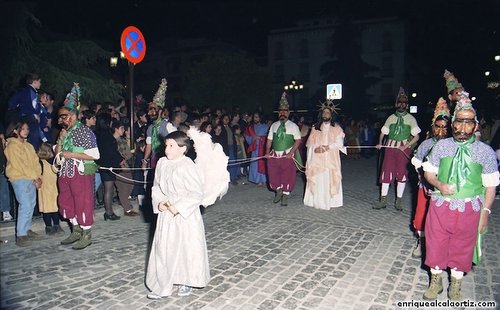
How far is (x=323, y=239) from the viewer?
632 cm

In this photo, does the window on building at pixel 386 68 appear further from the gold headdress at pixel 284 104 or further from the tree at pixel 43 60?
the gold headdress at pixel 284 104

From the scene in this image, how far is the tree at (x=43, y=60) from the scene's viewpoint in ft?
37.6

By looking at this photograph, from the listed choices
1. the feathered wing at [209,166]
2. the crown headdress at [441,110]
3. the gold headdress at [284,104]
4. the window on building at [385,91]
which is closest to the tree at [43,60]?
the gold headdress at [284,104]

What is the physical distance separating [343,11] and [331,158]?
1617 inches

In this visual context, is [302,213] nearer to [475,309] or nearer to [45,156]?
[475,309]

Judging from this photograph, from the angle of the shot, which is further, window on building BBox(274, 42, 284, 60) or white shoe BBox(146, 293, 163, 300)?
window on building BBox(274, 42, 284, 60)

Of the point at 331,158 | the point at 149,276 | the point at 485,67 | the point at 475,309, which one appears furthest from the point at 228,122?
the point at 485,67

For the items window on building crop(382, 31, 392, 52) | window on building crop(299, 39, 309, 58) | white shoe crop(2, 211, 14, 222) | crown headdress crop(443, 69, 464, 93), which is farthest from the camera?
window on building crop(299, 39, 309, 58)

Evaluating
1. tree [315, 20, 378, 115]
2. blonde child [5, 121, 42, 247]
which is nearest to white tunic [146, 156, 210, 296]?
blonde child [5, 121, 42, 247]

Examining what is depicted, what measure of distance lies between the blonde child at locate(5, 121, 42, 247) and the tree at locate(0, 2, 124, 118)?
6.77 metres

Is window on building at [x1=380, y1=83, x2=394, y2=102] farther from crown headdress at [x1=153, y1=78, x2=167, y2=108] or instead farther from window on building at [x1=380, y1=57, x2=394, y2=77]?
crown headdress at [x1=153, y1=78, x2=167, y2=108]

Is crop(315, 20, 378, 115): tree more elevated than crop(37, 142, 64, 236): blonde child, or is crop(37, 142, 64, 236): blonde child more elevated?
crop(315, 20, 378, 115): tree

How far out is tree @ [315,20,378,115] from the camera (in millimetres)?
43750

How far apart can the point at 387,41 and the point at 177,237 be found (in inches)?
2020
